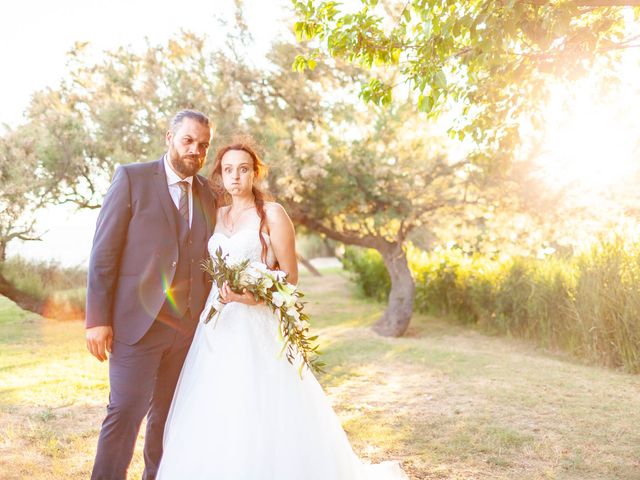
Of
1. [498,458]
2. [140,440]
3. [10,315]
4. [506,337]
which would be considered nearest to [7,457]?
[140,440]

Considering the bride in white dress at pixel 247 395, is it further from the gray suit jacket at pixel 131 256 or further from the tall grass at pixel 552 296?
the tall grass at pixel 552 296

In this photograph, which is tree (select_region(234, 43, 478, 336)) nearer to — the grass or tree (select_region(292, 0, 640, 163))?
the grass

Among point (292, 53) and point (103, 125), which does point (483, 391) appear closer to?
point (292, 53)

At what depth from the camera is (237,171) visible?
14.1 feet

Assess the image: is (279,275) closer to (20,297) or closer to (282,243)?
(282,243)

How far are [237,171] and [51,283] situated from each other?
1141 centimetres

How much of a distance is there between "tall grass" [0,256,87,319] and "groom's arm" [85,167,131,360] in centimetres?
1056

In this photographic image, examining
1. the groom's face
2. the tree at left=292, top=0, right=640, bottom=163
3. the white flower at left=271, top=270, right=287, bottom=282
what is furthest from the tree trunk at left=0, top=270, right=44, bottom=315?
the white flower at left=271, top=270, right=287, bottom=282

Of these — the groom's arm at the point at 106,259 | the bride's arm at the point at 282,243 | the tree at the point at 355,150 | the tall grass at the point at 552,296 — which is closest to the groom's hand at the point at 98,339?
the groom's arm at the point at 106,259

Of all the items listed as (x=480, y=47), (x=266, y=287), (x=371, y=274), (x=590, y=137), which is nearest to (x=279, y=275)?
(x=266, y=287)

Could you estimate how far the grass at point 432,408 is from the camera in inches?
211

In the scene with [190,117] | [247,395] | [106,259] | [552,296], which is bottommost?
[247,395]

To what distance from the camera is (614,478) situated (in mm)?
5027

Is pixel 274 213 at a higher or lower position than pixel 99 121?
lower
